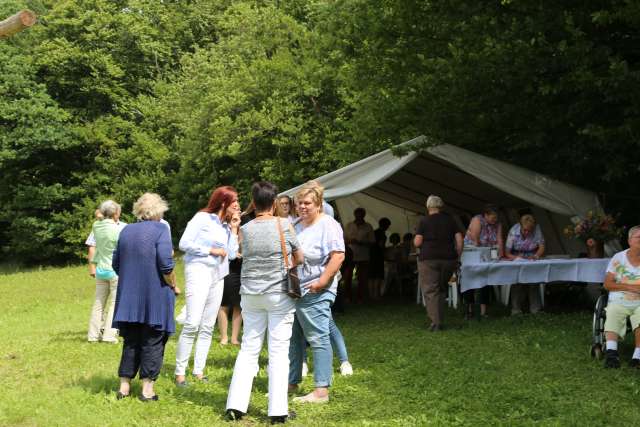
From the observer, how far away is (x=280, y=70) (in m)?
31.3

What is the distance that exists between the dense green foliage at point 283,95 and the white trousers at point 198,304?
6011mm

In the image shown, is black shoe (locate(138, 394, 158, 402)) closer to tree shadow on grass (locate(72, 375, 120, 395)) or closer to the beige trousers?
tree shadow on grass (locate(72, 375, 120, 395))

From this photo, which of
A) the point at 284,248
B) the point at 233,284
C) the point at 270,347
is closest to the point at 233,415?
the point at 270,347

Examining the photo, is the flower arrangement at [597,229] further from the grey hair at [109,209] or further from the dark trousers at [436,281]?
the grey hair at [109,209]

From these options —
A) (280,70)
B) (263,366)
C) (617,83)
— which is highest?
(280,70)

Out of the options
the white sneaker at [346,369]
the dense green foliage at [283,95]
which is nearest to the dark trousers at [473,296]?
the dense green foliage at [283,95]

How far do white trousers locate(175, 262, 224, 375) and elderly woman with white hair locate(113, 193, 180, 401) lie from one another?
0.36 m

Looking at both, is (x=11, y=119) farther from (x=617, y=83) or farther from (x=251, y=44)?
(x=617, y=83)

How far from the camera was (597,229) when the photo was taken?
1185cm

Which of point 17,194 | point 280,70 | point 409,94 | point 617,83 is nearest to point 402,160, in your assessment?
point 409,94

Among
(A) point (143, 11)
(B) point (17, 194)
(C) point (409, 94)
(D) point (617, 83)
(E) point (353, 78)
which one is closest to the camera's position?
(D) point (617, 83)

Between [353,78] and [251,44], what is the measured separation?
53.3ft

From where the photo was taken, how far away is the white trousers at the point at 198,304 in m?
7.76

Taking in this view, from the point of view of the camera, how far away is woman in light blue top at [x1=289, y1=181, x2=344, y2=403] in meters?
6.91
